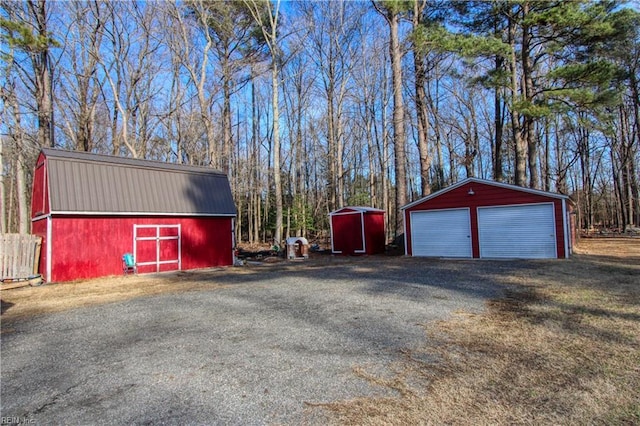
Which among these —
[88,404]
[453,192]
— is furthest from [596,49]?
[88,404]

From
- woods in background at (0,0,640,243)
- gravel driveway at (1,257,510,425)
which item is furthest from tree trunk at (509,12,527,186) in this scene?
gravel driveway at (1,257,510,425)

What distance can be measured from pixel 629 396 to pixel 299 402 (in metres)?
2.35

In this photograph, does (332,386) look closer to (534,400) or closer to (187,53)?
(534,400)

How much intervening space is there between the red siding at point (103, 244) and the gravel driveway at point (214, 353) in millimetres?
5163

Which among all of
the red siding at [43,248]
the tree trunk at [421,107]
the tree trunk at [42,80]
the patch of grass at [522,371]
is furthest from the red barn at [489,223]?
the tree trunk at [42,80]

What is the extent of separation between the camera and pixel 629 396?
262cm

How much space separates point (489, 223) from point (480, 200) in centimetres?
88

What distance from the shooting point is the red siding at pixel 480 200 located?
1189 centimetres

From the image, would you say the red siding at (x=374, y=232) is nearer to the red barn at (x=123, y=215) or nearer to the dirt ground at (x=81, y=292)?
the red barn at (x=123, y=215)

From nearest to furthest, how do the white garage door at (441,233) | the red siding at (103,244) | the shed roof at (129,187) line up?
the red siding at (103,244) → the shed roof at (129,187) → the white garage door at (441,233)

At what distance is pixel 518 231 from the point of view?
1265 centimetres

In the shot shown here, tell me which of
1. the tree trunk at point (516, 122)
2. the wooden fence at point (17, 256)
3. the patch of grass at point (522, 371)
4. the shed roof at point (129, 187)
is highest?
the tree trunk at point (516, 122)

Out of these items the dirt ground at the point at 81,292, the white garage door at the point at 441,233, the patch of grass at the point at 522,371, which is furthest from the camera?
the white garage door at the point at 441,233

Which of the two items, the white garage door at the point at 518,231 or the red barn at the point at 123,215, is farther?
the white garage door at the point at 518,231
